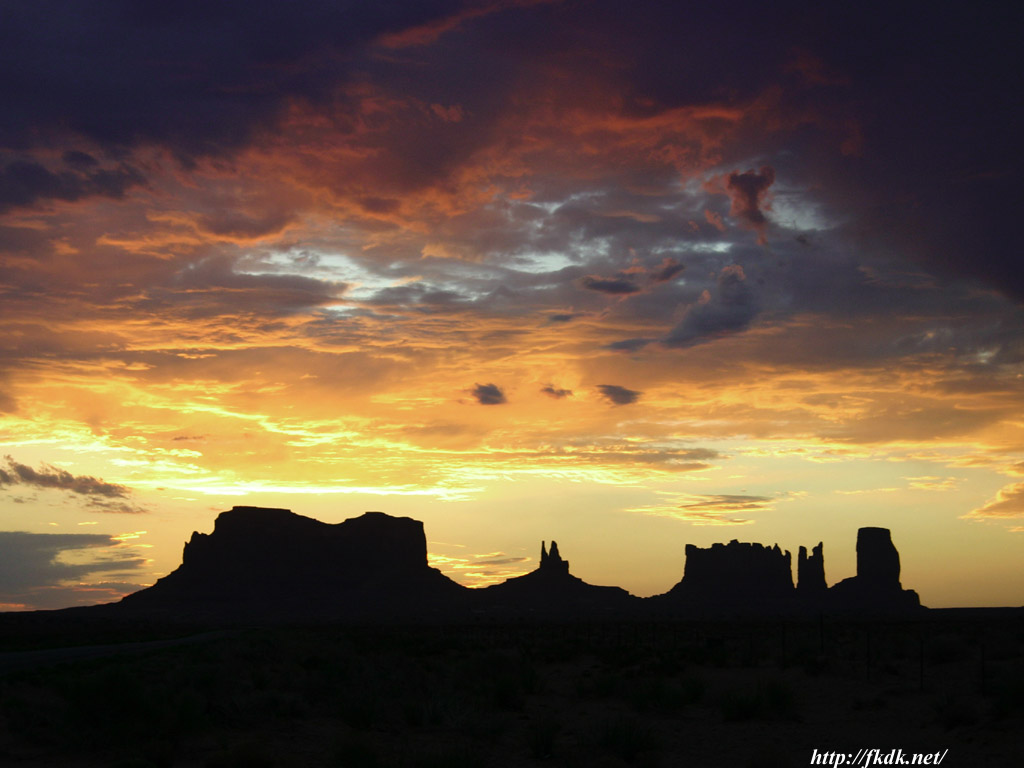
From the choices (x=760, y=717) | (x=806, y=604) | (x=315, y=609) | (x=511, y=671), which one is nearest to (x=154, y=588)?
(x=315, y=609)

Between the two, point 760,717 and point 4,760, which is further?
point 760,717

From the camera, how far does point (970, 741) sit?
716 inches

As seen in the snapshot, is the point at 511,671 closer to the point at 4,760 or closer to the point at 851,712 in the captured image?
the point at 851,712

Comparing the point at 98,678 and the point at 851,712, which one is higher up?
the point at 98,678

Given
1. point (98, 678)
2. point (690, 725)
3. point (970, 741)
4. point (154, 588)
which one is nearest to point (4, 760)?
point (98, 678)

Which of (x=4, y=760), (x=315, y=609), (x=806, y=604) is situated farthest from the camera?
(x=806, y=604)

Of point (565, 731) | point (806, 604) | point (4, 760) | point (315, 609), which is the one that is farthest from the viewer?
point (806, 604)

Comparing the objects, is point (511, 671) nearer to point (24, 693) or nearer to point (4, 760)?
point (24, 693)

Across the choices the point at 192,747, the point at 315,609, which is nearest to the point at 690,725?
the point at 192,747

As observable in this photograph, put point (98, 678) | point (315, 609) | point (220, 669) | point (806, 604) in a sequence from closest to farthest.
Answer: point (98, 678), point (220, 669), point (315, 609), point (806, 604)

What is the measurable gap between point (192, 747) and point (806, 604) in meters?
200

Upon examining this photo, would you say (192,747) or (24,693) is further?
(24,693)

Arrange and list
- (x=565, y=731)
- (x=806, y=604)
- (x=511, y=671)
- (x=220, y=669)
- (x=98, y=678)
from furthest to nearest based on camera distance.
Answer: (x=806, y=604) → (x=511, y=671) → (x=220, y=669) → (x=565, y=731) → (x=98, y=678)

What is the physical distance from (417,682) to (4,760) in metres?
12.5
